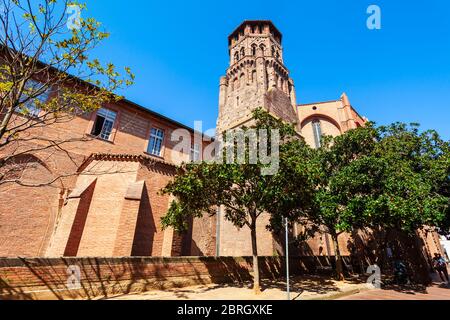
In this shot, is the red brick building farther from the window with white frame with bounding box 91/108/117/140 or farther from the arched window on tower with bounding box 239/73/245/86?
the arched window on tower with bounding box 239/73/245/86

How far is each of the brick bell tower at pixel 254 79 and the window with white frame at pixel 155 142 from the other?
29.8 ft

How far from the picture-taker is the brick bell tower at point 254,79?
87.8 ft

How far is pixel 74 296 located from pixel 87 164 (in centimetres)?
929

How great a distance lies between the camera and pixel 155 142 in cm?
A: 1939

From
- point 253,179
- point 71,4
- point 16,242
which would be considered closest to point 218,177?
point 253,179

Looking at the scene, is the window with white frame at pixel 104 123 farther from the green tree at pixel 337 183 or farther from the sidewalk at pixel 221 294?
the green tree at pixel 337 183

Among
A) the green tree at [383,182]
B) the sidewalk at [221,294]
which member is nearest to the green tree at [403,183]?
the green tree at [383,182]

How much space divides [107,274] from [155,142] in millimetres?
12866

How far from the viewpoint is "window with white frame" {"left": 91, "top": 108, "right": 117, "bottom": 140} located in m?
16.8

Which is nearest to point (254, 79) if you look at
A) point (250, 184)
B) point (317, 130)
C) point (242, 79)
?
point (242, 79)

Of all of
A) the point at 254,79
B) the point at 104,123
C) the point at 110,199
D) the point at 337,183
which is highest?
the point at 254,79

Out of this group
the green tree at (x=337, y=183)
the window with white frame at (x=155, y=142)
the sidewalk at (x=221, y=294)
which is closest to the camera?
the sidewalk at (x=221, y=294)

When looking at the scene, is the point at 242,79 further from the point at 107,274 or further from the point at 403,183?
the point at 107,274

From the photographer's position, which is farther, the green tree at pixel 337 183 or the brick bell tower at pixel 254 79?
the brick bell tower at pixel 254 79
